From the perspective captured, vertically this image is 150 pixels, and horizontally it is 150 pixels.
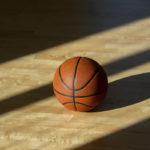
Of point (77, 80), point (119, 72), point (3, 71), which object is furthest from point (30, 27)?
point (77, 80)

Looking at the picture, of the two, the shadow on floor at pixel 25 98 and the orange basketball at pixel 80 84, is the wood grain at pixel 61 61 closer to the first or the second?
the shadow on floor at pixel 25 98

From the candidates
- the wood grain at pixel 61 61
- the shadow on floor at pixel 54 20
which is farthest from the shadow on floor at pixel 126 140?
the shadow on floor at pixel 54 20

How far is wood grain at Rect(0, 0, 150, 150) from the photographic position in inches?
96.0

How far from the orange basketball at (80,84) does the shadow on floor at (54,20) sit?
3.45 feet

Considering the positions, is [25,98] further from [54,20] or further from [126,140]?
[54,20]

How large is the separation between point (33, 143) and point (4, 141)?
0.74 ft

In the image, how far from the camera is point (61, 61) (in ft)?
10.6

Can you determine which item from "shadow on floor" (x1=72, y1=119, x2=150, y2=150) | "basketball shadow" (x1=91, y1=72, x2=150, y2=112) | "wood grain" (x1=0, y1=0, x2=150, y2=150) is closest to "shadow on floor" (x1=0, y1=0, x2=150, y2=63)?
"wood grain" (x1=0, y1=0, x2=150, y2=150)

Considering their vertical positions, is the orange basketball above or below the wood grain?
above

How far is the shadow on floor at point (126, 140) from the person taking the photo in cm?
234

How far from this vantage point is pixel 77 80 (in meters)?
2.40

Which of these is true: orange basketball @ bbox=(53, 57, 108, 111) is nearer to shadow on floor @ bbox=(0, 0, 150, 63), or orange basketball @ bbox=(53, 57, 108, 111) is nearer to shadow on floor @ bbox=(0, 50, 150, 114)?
shadow on floor @ bbox=(0, 50, 150, 114)

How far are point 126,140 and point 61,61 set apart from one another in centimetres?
119

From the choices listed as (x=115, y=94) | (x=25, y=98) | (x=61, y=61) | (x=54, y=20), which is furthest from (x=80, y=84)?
(x=54, y=20)
